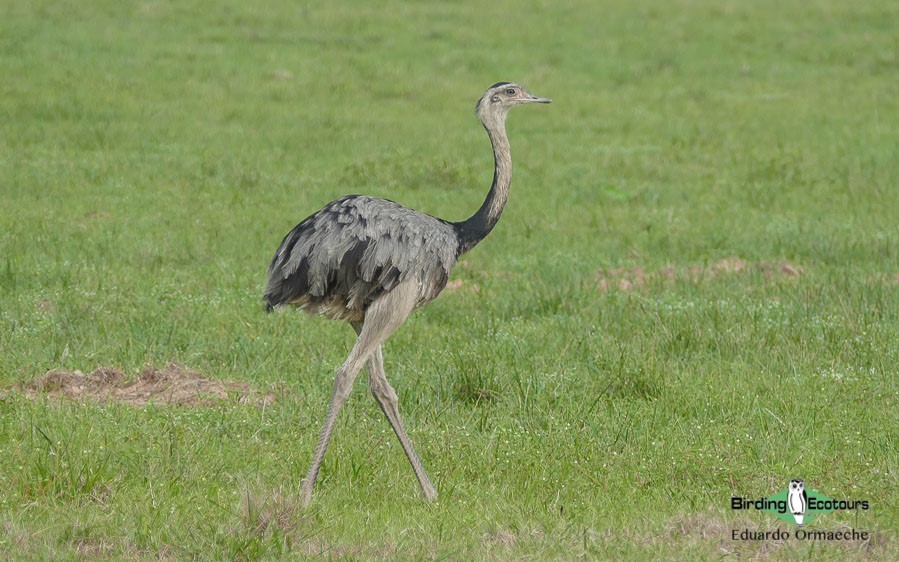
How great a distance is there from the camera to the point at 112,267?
11.2 metres

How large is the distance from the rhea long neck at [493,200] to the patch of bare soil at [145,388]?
1754 mm

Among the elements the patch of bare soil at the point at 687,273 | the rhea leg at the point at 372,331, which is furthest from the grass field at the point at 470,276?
the rhea leg at the point at 372,331

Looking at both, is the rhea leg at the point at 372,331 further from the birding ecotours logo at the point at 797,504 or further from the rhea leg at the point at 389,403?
the birding ecotours logo at the point at 797,504

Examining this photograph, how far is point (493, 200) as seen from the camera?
710 centimetres

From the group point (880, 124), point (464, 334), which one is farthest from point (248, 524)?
point (880, 124)

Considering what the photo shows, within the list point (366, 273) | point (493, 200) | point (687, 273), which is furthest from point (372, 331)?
point (687, 273)

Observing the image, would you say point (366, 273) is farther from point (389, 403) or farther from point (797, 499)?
point (797, 499)

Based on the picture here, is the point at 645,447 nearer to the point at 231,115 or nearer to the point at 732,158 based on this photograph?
the point at 732,158

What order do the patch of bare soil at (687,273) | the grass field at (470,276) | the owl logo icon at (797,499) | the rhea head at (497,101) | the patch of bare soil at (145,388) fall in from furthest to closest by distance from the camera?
the patch of bare soil at (687,273)
the patch of bare soil at (145,388)
the rhea head at (497,101)
the grass field at (470,276)
the owl logo icon at (797,499)

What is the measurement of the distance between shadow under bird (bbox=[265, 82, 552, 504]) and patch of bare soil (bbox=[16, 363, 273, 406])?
49.3 inches

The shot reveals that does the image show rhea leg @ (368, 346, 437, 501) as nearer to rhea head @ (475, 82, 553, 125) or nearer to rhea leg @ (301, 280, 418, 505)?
rhea leg @ (301, 280, 418, 505)

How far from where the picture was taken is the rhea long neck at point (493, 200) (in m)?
7.01

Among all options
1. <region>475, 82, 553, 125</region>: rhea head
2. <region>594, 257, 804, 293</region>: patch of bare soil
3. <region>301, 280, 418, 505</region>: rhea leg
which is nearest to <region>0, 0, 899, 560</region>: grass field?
<region>594, 257, 804, 293</region>: patch of bare soil

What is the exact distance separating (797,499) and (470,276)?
19.3 ft
